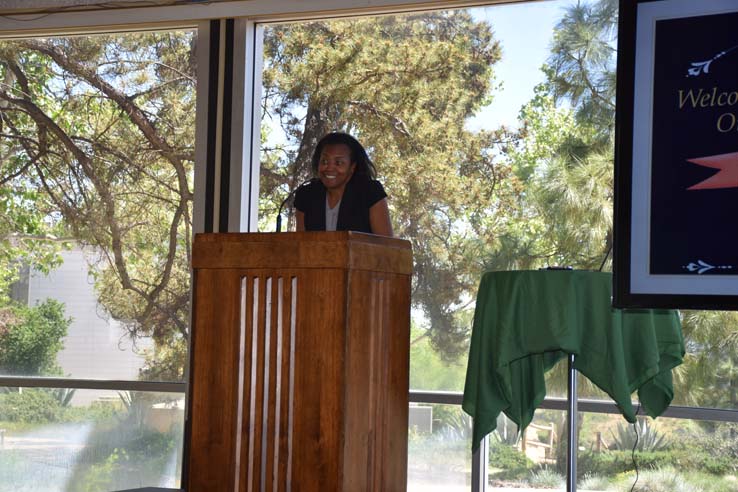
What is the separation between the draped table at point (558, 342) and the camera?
7.44ft

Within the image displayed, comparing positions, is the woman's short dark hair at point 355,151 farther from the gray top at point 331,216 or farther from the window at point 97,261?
the window at point 97,261

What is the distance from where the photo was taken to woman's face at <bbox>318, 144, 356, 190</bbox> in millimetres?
3203

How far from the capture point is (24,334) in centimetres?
404

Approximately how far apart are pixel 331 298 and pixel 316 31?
2337 mm

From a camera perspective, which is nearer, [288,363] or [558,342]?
[288,363]

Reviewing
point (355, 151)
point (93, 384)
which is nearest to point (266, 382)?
point (355, 151)

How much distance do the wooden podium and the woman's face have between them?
1197 millimetres

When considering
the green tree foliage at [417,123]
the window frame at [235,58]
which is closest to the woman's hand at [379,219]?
the green tree foliage at [417,123]

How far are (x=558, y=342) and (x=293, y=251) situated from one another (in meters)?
0.77

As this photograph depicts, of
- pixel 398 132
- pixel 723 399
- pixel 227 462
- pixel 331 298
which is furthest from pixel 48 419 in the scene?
pixel 723 399

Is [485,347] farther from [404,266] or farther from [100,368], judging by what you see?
[100,368]

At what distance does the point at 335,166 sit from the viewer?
3203 millimetres

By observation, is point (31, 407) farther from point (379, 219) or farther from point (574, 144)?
point (574, 144)

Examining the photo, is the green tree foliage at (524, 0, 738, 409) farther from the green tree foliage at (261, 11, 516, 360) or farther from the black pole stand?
the black pole stand
